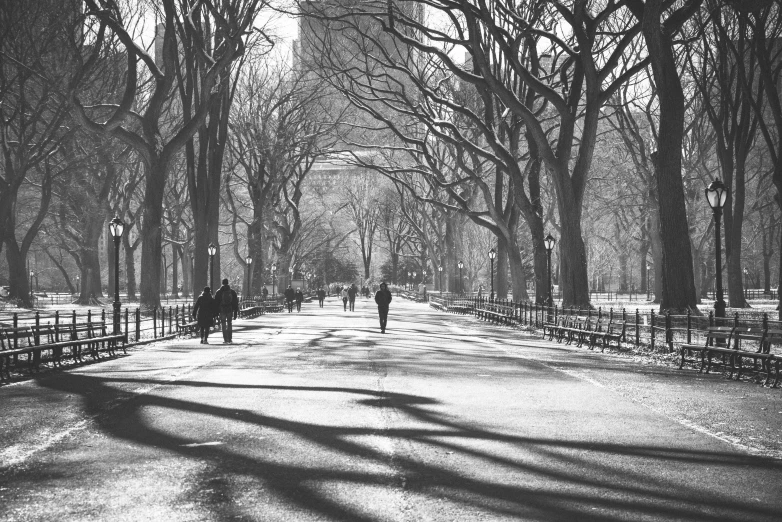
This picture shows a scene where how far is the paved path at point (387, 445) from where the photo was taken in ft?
21.7

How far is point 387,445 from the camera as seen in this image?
883 cm

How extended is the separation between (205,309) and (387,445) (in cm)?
1764

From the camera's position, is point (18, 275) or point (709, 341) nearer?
point (709, 341)

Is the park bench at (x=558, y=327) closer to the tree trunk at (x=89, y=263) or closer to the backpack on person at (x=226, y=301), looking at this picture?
the backpack on person at (x=226, y=301)

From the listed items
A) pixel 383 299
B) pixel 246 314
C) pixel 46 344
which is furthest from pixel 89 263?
pixel 46 344

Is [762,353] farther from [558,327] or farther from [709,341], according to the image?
[558,327]

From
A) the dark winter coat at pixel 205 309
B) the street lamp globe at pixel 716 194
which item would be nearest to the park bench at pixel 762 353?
the street lamp globe at pixel 716 194

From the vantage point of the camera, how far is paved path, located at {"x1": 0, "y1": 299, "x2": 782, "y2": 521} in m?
6.61

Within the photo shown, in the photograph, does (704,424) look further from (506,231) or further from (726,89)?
(506,231)

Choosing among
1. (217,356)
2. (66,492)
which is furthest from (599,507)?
(217,356)

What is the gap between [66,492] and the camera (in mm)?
6977

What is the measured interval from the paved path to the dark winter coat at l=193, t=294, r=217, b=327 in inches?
352

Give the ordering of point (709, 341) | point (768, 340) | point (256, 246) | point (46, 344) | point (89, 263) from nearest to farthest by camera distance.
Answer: point (768, 340) → point (46, 344) → point (709, 341) → point (256, 246) → point (89, 263)

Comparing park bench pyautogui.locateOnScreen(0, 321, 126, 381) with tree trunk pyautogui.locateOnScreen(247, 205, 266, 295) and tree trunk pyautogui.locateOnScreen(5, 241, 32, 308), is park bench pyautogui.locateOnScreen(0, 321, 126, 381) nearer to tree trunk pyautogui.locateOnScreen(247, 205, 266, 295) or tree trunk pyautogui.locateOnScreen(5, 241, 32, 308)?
tree trunk pyautogui.locateOnScreen(247, 205, 266, 295)
